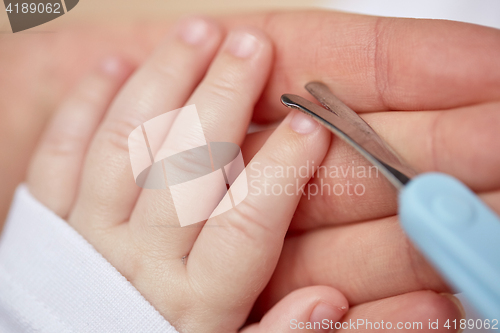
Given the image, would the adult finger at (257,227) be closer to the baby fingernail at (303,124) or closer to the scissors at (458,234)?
the baby fingernail at (303,124)

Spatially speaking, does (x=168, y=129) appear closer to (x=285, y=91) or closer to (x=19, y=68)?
(x=285, y=91)

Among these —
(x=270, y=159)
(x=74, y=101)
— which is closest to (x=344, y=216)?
(x=270, y=159)

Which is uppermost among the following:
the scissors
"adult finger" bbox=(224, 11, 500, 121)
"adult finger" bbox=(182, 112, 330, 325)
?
"adult finger" bbox=(224, 11, 500, 121)

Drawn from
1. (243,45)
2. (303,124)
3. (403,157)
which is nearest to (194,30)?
(243,45)

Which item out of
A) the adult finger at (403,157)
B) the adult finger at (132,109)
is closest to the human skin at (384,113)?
the adult finger at (403,157)

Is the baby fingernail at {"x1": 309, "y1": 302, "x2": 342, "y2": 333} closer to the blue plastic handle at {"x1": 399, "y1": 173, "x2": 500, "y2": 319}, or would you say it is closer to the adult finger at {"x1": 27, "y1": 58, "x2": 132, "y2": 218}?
the blue plastic handle at {"x1": 399, "y1": 173, "x2": 500, "y2": 319}

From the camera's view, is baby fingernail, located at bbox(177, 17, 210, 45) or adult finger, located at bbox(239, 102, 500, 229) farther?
baby fingernail, located at bbox(177, 17, 210, 45)

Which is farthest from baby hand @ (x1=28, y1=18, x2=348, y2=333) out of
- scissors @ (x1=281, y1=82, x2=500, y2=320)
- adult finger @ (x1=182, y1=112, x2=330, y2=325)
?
scissors @ (x1=281, y1=82, x2=500, y2=320)
